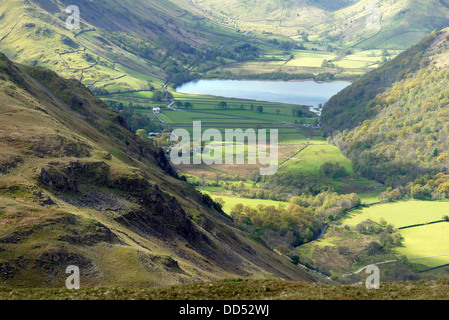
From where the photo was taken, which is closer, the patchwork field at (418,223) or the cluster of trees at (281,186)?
the patchwork field at (418,223)

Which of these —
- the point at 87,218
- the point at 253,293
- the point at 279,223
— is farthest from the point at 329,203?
the point at 253,293

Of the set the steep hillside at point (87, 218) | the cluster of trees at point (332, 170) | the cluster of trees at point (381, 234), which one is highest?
the cluster of trees at point (332, 170)

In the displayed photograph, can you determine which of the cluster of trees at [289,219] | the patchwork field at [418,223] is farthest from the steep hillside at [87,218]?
the patchwork field at [418,223]

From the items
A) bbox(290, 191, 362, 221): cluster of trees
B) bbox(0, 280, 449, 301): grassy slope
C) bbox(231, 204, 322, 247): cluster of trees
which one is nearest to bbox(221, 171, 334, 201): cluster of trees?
bbox(290, 191, 362, 221): cluster of trees

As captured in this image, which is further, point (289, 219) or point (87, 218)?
point (289, 219)

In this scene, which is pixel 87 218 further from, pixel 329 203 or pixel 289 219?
pixel 329 203

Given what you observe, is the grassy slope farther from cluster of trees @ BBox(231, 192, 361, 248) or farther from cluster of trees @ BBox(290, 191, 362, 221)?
cluster of trees @ BBox(290, 191, 362, 221)

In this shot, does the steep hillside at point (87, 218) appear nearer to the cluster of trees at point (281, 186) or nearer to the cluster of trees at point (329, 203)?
the cluster of trees at point (329, 203)

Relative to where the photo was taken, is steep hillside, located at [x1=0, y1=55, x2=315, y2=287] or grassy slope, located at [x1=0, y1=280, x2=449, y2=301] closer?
grassy slope, located at [x1=0, y1=280, x2=449, y2=301]
